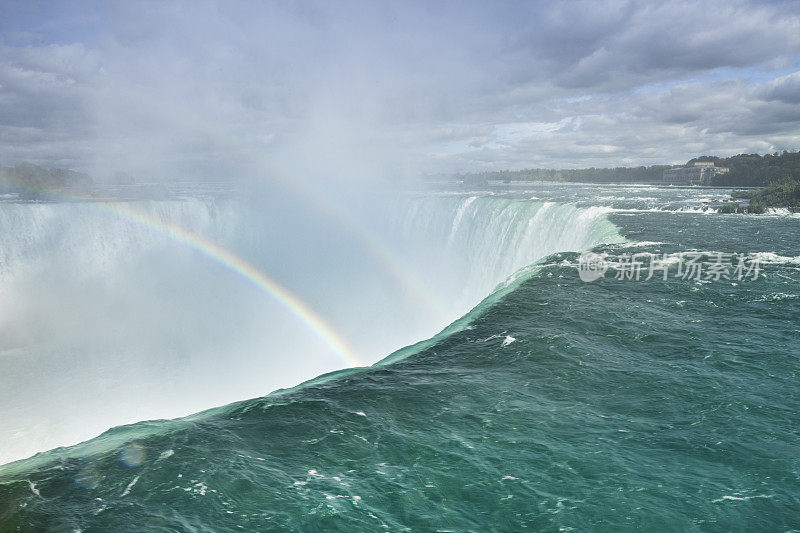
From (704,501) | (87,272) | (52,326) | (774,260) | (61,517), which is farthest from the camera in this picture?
(87,272)

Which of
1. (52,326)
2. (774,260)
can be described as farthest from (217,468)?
(52,326)

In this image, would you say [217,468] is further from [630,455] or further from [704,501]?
[704,501]

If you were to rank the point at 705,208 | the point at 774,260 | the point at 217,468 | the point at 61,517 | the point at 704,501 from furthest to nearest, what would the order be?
the point at 705,208 → the point at 774,260 → the point at 217,468 → the point at 704,501 → the point at 61,517

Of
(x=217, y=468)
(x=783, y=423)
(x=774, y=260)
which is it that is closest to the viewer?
(x=217, y=468)

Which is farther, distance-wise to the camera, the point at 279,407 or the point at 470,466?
the point at 279,407

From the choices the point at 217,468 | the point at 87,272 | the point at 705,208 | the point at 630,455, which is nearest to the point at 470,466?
the point at 630,455

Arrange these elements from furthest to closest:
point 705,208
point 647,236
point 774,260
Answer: point 705,208 < point 647,236 < point 774,260

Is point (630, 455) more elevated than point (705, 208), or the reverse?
point (705, 208)

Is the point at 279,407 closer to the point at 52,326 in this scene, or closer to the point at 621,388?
the point at 621,388

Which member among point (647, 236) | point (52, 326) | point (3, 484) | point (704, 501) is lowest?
point (52, 326)
